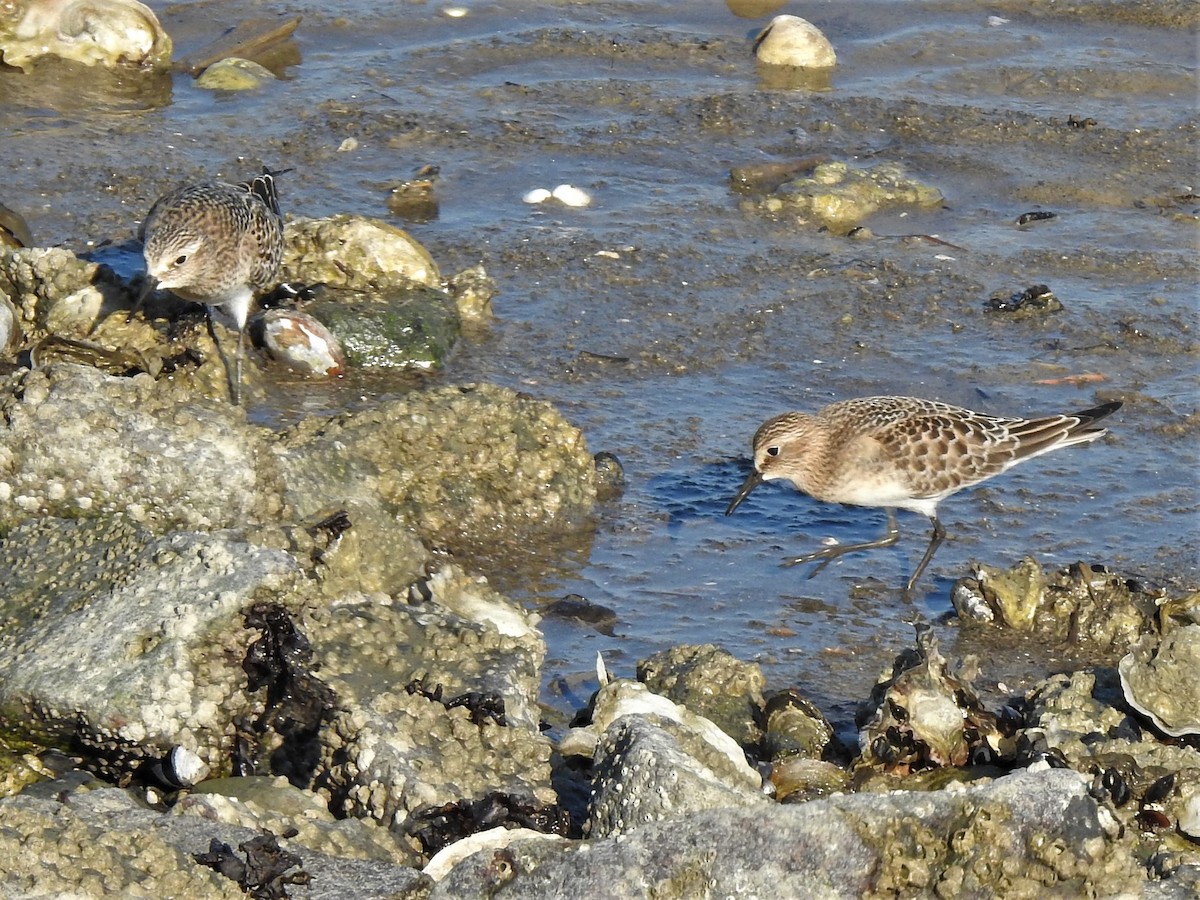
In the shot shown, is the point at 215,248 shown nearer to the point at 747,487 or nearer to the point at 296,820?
the point at 747,487

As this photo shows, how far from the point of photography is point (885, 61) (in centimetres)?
1355

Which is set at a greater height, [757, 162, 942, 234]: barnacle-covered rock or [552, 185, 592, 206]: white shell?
[757, 162, 942, 234]: barnacle-covered rock

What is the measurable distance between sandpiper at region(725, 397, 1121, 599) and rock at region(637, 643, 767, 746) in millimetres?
1656

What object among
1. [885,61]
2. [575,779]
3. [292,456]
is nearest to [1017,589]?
[575,779]

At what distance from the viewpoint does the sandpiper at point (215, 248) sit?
7867 millimetres

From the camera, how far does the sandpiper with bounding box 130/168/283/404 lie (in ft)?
25.8

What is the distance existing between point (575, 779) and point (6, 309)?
419cm

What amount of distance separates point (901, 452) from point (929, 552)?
1.65 ft

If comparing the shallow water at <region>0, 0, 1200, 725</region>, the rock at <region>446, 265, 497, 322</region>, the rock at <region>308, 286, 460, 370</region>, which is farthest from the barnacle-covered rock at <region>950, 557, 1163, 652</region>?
the rock at <region>446, 265, 497, 322</region>

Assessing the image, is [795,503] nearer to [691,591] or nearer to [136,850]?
[691,591]

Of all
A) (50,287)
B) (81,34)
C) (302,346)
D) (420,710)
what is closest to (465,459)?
(302,346)

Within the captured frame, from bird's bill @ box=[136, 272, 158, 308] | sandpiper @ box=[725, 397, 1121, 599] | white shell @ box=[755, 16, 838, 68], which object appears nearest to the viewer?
sandpiper @ box=[725, 397, 1121, 599]

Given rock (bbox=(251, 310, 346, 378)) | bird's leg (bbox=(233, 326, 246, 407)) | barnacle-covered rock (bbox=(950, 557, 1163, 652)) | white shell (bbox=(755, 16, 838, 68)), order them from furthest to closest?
white shell (bbox=(755, 16, 838, 68))
rock (bbox=(251, 310, 346, 378))
bird's leg (bbox=(233, 326, 246, 407))
barnacle-covered rock (bbox=(950, 557, 1163, 652))

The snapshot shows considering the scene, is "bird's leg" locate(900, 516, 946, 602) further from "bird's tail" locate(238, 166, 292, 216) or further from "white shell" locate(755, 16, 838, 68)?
"white shell" locate(755, 16, 838, 68)
